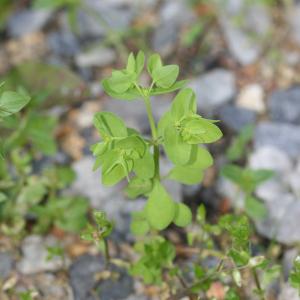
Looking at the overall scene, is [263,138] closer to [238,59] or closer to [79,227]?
[238,59]

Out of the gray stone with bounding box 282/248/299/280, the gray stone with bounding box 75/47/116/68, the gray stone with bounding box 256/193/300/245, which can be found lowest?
the gray stone with bounding box 282/248/299/280

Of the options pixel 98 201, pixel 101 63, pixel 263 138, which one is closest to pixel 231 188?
pixel 263 138

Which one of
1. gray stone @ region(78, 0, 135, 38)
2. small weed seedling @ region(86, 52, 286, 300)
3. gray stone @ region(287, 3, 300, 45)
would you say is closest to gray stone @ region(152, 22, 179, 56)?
gray stone @ region(78, 0, 135, 38)

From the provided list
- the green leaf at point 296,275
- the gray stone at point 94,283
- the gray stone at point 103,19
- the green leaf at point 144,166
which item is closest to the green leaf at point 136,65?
the green leaf at point 144,166

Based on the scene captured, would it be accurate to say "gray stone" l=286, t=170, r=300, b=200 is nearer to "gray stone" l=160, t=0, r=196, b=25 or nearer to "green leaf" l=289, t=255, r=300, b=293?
"green leaf" l=289, t=255, r=300, b=293

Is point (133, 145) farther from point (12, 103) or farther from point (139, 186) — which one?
point (12, 103)

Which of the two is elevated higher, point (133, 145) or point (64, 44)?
point (133, 145)

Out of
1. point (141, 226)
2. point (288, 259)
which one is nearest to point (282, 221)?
point (288, 259)
